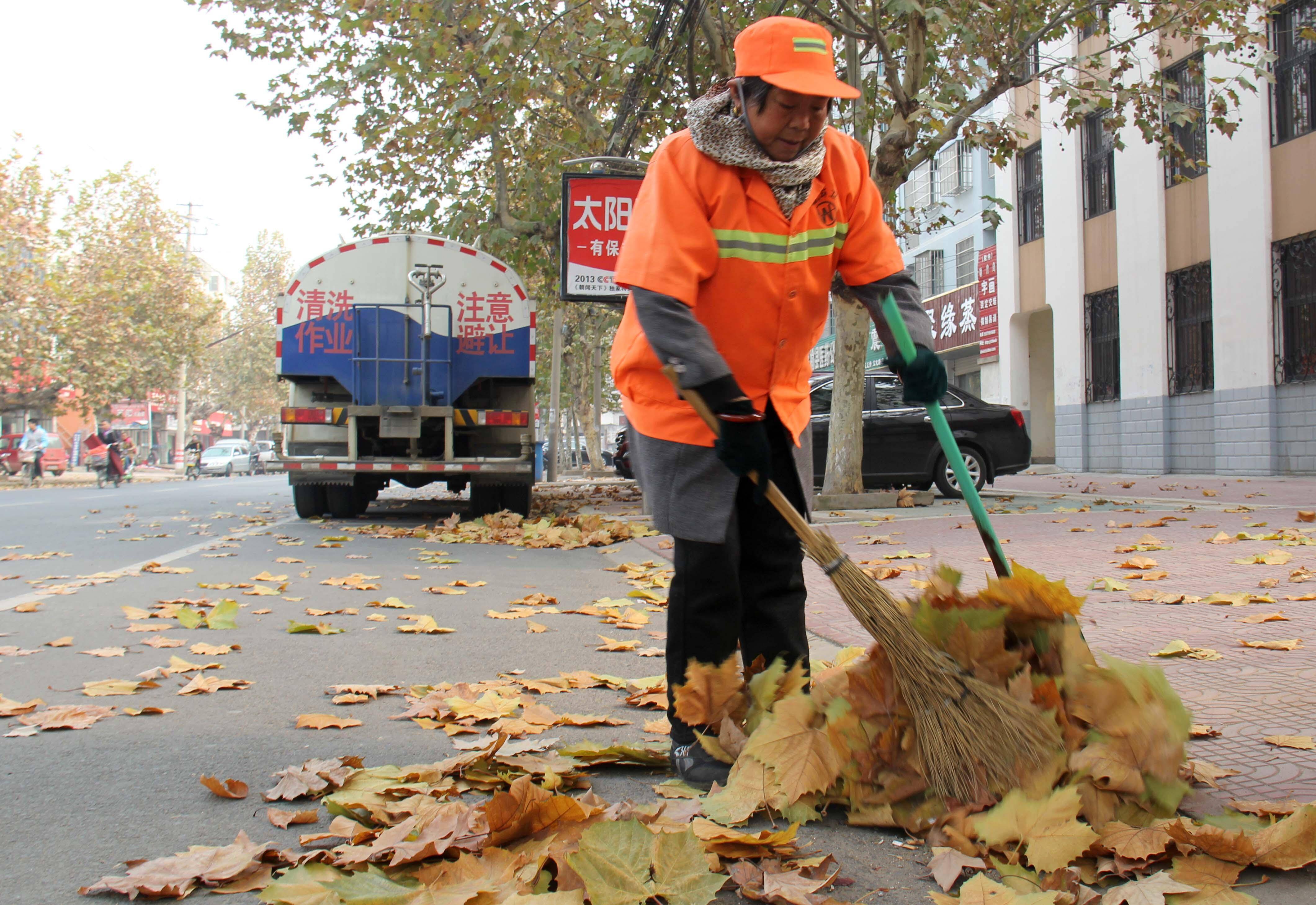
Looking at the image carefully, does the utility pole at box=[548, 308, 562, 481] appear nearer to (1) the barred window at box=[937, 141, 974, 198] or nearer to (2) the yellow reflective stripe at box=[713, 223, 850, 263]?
(1) the barred window at box=[937, 141, 974, 198]

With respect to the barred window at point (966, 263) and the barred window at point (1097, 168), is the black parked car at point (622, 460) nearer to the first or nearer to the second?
the barred window at point (1097, 168)

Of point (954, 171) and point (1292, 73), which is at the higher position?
point (954, 171)

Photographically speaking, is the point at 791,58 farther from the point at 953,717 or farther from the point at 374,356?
the point at 374,356

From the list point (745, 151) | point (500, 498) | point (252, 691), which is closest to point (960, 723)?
point (745, 151)

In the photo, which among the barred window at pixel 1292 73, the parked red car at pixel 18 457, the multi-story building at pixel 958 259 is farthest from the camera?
the parked red car at pixel 18 457

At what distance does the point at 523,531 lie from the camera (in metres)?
9.58

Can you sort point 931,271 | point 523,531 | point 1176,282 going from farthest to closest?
point 931,271, point 1176,282, point 523,531

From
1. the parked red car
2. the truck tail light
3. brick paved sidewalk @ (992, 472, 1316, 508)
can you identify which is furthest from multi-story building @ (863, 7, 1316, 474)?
the parked red car

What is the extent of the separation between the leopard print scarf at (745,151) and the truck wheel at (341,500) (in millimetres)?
9848

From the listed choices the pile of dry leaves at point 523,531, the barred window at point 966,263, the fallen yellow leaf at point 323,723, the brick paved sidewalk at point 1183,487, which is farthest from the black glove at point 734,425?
the barred window at point 966,263

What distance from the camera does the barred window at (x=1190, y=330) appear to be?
56.9ft

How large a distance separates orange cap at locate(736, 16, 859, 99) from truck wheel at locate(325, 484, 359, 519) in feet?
32.9

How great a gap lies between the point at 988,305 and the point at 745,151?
24.3m

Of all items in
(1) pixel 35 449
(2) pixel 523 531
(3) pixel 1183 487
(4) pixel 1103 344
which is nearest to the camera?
(2) pixel 523 531
